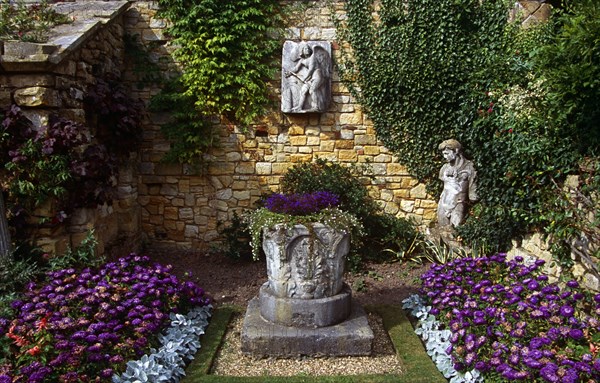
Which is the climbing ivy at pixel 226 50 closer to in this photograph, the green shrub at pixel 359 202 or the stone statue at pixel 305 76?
the stone statue at pixel 305 76

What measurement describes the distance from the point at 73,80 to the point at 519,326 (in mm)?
5110

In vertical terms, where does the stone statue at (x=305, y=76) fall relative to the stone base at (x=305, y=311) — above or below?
above

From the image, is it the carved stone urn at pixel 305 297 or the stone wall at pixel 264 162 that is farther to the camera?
the stone wall at pixel 264 162

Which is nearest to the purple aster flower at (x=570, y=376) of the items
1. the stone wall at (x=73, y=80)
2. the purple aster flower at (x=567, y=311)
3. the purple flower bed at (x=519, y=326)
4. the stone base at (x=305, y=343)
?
the purple flower bed at (x=519, y=326)

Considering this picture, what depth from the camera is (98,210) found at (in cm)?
566

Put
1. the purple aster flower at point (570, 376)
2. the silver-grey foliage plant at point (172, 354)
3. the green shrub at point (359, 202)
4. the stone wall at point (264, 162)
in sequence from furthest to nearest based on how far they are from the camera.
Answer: the stone wall at point (264, 162)
the green shrub at point (359, 202)
the silver-grey foliage plant at point (172, 354)
the purple aster flower at point (570, 376)

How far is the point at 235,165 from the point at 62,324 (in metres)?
3.99

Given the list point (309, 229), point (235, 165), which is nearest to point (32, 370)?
point (309, 229)

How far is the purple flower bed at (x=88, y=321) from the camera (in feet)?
10.6

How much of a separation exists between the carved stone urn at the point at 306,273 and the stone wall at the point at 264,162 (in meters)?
2.93

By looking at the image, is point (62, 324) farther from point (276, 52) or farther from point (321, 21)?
Answer: point (321, 21)

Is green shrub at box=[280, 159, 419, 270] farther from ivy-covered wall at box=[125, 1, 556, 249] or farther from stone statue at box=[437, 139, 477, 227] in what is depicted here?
stone statue at box=[437, 139, 477, 227]

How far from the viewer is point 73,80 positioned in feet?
17.3

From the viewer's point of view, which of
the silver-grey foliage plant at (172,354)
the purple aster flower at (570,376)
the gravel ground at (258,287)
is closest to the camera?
the purple aster flower at (570,376)
